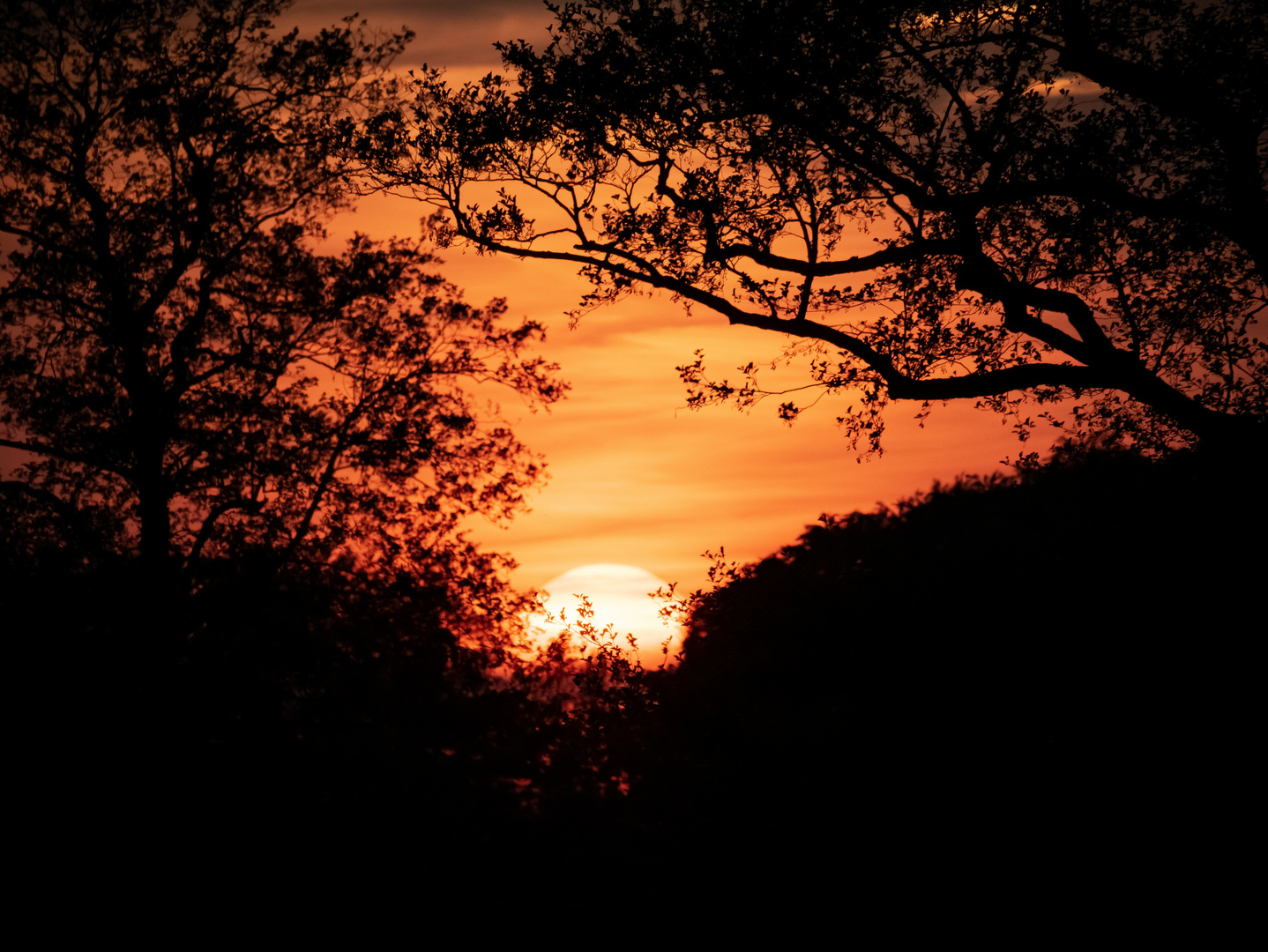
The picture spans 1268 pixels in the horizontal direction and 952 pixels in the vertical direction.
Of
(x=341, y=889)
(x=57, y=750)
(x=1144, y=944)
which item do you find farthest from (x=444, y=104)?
(x=1144, y=944)

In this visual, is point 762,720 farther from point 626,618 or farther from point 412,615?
point 412,615

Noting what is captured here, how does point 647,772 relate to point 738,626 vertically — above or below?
below

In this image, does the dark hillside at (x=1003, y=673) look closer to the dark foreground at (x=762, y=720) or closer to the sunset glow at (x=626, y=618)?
the dark foreground at (x=762, y=720)

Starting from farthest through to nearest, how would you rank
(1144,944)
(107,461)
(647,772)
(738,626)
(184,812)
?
(107,461) → (738,626) → (647,772) → (184,812) → (1144,944)

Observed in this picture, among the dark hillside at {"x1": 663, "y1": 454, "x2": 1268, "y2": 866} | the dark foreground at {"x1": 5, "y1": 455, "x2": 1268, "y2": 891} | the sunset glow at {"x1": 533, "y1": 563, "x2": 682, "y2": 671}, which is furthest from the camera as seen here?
the sunset glow at {"x1": 533, "y1": 563, "x2": 682, "y2": 671}

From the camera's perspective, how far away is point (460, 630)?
19688mm

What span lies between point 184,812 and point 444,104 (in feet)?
37.2

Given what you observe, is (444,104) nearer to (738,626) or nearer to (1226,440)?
(738,626)

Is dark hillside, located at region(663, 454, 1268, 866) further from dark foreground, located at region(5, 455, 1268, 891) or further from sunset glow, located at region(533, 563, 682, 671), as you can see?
sunset glow, located at region(533, 563, 682, 671)

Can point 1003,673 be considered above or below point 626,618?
below

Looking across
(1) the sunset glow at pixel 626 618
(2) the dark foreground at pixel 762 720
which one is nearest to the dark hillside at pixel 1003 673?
(2) the dark foreground at pixel 762 720

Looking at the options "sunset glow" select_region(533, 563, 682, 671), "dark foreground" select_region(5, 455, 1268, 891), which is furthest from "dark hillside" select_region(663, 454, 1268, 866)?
"sunset glow" select_region(533, 563, 682, 671)

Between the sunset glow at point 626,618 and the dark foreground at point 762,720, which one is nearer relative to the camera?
the dark foreground at point 762,720

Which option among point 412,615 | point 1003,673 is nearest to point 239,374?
point 412,615
